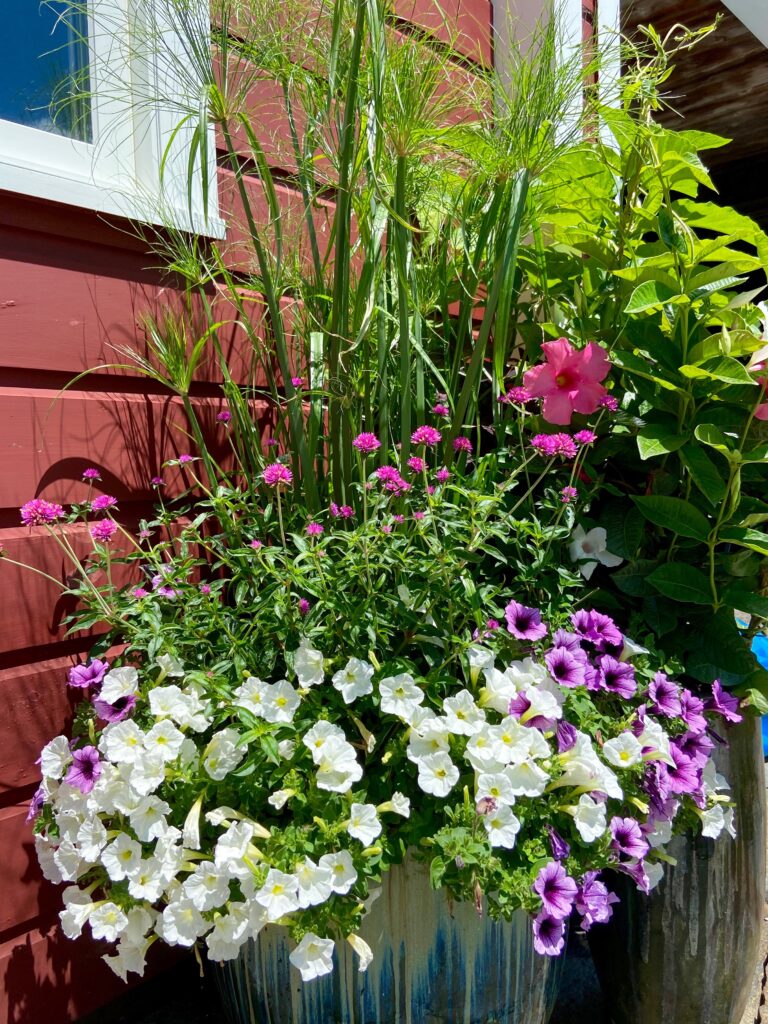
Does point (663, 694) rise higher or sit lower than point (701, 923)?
higher

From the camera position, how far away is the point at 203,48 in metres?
1.33

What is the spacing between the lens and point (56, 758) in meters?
1.20

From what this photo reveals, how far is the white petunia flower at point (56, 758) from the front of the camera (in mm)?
1194

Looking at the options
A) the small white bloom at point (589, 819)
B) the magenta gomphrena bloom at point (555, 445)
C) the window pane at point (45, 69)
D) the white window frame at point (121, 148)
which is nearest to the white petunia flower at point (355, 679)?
the small white bloom at point (589, 819)

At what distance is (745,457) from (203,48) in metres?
1.14

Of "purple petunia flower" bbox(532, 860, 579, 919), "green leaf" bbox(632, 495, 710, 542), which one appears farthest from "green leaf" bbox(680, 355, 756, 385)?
"purple petunia flower" bbox(532, 860, 579, 919)

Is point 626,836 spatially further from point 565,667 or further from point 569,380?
point 569,380

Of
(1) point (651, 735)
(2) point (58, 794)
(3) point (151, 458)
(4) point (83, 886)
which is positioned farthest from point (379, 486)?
(4) point (83, 886)

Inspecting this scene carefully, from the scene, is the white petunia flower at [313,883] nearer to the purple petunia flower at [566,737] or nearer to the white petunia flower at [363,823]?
the white petunia flower at [363,823]

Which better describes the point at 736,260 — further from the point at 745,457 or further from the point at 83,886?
the point at 83,886

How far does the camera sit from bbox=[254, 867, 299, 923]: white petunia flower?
97 cm

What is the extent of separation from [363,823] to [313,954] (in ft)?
0.54

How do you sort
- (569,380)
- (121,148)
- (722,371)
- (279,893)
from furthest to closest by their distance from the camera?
1. (121,148)
2. (569,380)
3. (722,371)
4. (279,893)

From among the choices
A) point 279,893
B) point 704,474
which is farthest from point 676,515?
point 279,893
